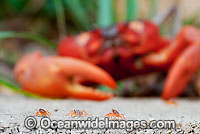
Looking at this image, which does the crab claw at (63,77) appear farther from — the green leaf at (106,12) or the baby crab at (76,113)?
the green leaf at (106,12)

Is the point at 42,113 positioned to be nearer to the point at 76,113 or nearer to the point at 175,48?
the point at 76,113

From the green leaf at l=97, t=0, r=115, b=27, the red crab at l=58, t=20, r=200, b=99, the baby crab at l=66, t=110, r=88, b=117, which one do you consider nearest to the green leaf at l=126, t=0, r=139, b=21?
the green leaf at l=97, t=0, r=115, b=27

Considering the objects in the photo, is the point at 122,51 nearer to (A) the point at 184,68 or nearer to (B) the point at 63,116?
(A) the point at 184,68

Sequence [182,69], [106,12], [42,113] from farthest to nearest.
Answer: [106,12] < [182,69] < [42,113]

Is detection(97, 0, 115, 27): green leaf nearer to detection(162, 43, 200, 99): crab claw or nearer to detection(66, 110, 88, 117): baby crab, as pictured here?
detection(162, 43, 200, 99): crab claw

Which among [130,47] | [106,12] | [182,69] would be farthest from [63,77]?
[106,12]

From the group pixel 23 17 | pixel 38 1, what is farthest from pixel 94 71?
pixel 23 17
